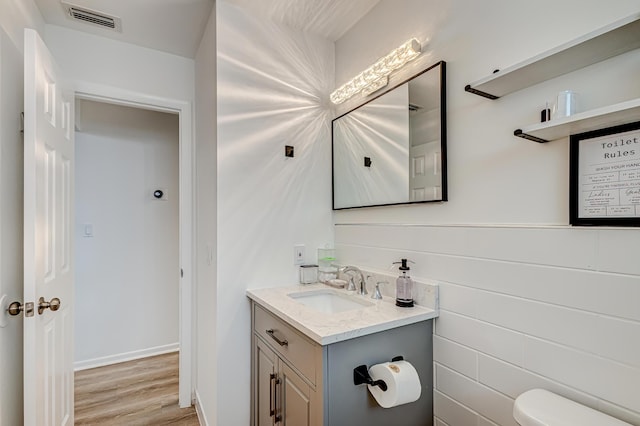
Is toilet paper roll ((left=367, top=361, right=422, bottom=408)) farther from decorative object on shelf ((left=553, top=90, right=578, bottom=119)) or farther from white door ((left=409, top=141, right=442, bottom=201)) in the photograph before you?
decorative object on shelf ((left=553, top=90, right=578, bottom=119))

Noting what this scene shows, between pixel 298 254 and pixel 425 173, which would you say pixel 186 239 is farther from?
pixel 425 173

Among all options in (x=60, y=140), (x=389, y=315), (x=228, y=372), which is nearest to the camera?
(x=389, y=315)

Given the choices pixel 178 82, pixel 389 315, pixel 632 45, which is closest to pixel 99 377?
pixel 178 82

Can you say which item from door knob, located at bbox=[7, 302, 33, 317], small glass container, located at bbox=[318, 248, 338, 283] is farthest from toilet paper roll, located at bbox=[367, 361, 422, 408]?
door knob, located at bbox=[7, 302, 33, 317]

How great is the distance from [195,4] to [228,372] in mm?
2000

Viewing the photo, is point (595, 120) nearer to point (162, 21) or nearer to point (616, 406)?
point (616, 406)

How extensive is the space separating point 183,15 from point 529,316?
7.32 ft

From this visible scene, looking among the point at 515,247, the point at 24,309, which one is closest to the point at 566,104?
the point at 515,247

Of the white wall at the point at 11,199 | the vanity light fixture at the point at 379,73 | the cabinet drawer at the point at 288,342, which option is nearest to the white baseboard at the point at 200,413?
the cabinet drawer at the point at 288,342

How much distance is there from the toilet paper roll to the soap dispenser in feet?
0.96

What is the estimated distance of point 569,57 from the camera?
0.89 metres

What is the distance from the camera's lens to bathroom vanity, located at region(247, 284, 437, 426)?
112 centimetres

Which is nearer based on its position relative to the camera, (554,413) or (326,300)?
(554,413)

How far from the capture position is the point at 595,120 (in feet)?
Result: 2.73
